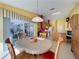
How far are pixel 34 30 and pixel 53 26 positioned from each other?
22.3ft

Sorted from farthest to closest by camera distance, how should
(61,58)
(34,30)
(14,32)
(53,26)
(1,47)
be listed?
1. (53,26)
2. (34,30)
3. (14,32)
4. (1,47)
5. (61,58)

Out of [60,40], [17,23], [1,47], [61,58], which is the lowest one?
[61,58]

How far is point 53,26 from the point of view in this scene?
49.4 ft

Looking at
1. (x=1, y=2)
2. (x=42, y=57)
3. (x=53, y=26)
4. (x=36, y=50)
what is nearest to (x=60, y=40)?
(x=36, y=50)

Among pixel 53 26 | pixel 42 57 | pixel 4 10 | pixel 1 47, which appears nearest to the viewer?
pixel 42 57

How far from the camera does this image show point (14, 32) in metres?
5.85

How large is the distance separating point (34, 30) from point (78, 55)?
5114 millimetres

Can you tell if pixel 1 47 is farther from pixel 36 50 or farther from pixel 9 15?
pixel 36 50

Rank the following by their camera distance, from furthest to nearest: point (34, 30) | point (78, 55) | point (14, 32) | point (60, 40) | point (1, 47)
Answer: point (34, 30) < point (14, 32) < point (1, 47) < point (78, 55) < point (60, 40)

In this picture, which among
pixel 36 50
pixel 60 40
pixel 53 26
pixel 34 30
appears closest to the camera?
pixel 60 40

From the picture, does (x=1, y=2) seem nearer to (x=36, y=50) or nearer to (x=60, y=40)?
(x=36, y=50)

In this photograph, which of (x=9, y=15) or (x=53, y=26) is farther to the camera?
(x=53, y=26)

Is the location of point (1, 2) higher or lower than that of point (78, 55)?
higher

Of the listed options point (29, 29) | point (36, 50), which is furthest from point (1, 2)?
point (29, 29)
